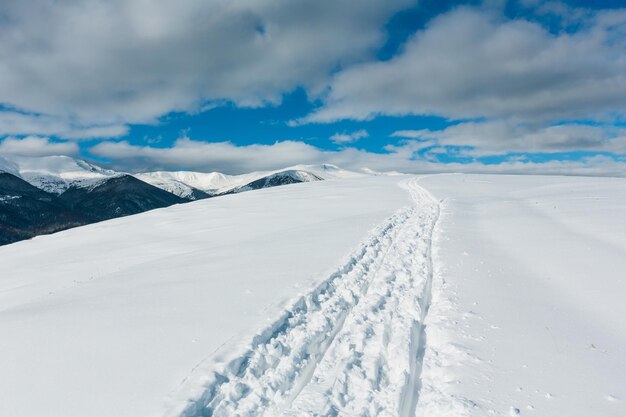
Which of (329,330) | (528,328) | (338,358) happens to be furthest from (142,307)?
(528,328)

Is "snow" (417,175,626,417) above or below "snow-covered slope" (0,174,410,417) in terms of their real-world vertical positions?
below

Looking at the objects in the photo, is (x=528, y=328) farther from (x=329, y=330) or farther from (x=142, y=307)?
(x=142, y=307)

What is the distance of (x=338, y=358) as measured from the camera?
5.73m

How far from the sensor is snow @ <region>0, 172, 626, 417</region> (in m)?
4.68

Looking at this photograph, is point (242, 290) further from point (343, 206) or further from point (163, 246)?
point (343, 206)

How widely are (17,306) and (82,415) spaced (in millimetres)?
6367

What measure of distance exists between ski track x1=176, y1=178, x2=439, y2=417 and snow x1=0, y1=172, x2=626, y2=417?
0.03m

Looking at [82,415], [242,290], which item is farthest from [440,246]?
[82,415]

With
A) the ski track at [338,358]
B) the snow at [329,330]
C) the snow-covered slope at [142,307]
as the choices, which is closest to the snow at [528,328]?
the snow at [329,330]

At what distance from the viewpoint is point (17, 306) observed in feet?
29.0

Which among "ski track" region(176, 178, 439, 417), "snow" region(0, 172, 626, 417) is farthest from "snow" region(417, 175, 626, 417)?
"ski track" region(176, 178, 439, 417)

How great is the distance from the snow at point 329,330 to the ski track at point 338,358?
3cm

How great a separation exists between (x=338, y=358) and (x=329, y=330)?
3.17ft

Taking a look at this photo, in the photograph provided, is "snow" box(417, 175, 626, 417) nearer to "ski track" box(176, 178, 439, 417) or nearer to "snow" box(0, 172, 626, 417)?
"snow" box(0, 172, 626, 417)
